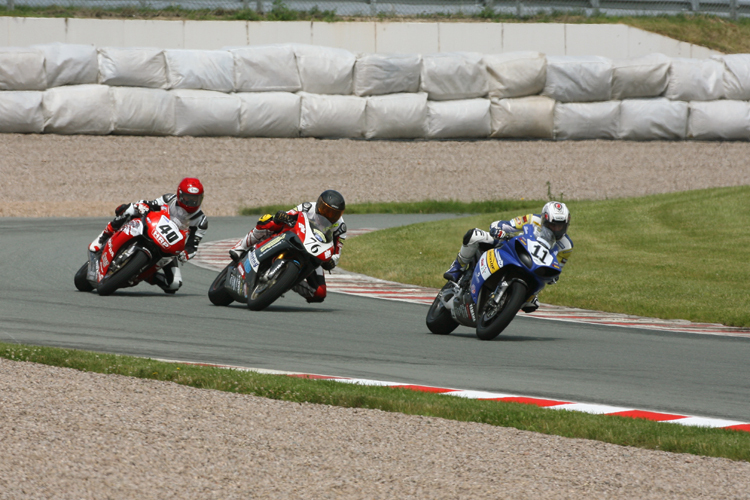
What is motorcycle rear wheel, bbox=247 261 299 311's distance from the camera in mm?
10781

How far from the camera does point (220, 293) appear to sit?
11.6m

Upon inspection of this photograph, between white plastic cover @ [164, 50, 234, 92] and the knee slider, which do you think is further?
white plastic cover @ [164, 50, 234, 92]

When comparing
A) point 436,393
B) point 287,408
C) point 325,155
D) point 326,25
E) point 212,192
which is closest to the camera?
point 287,408

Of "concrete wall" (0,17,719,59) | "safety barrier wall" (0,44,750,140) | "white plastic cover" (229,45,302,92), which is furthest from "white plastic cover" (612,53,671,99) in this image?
"white plastic cover" (229,45,302,92)

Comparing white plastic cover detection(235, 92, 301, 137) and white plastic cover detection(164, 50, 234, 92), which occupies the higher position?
white plastic cover detection(164, 50, 234, 92)

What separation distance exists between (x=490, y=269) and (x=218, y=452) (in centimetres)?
473

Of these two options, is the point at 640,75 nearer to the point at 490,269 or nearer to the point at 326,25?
the point at 326,25

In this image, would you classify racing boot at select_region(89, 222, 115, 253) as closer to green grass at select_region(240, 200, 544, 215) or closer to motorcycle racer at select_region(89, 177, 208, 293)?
motorcycle racer at select_region(89, 177, 208, 293)

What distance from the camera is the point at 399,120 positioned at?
2933 cm

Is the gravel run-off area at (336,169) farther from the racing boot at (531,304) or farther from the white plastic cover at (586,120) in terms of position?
the racing boot at (531,304)

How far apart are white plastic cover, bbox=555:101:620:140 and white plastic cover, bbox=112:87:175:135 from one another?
449 inches

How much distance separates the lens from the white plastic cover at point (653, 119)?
30.8m

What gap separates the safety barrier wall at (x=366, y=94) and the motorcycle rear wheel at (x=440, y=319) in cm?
1743

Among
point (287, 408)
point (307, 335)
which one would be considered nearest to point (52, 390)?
point (287, 408)
